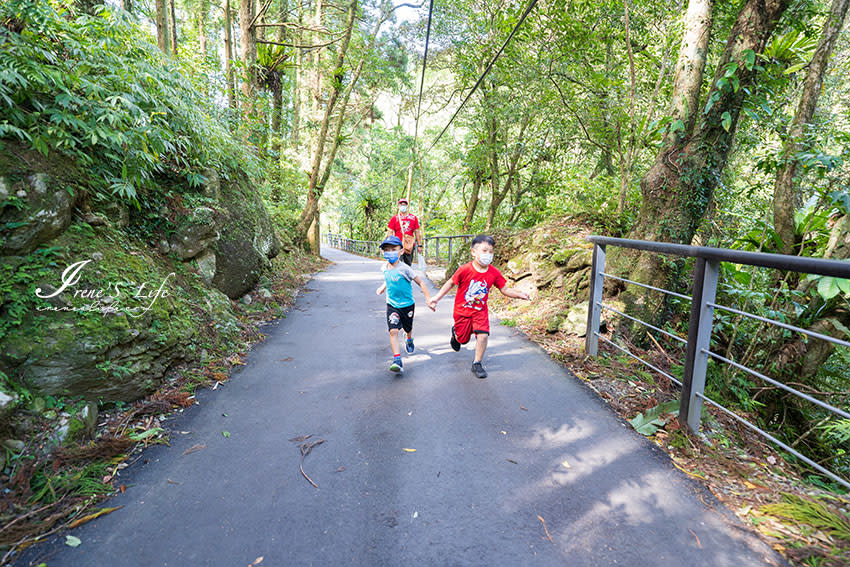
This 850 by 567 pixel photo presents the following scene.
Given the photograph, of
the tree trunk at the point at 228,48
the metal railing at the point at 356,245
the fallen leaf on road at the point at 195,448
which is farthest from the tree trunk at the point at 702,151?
the metal railing at the point at 356,245

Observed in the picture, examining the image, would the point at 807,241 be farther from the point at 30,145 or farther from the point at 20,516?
the point at 30,145

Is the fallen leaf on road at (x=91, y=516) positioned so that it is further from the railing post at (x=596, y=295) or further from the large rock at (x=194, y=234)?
the railing post at (x=596, y=295)

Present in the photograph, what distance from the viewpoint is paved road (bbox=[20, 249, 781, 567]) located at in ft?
6.25

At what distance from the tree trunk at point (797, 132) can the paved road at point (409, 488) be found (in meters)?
3.40

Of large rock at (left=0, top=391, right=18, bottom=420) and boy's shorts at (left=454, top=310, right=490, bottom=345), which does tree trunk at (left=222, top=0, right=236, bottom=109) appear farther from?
large rock at (left=0, top=391, right=18, bottom=420)

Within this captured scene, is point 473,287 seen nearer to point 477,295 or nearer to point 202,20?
point 477,295

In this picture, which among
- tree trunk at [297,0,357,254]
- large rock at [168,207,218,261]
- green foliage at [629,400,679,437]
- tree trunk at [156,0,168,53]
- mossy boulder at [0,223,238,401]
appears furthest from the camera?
tree trunk at [297,0,357,254]

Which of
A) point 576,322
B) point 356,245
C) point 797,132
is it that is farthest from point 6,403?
point 356,245

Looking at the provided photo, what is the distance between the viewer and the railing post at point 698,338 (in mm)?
2748

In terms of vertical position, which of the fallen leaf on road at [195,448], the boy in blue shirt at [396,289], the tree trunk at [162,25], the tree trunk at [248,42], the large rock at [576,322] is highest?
the tree trunk at [248,42]

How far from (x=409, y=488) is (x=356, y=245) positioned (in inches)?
1229

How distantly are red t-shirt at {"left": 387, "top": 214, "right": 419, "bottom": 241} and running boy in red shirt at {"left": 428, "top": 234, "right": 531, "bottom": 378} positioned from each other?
4.30 m

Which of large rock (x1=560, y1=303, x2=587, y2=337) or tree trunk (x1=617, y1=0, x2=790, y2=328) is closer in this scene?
tree trunk (x1=617, y1=0, x2=790, y2=328)

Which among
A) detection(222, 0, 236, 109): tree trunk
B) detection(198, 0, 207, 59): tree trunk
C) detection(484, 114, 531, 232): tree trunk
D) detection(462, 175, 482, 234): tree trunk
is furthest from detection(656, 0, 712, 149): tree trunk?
detection(198, 0, 207, 59): tree trunk
